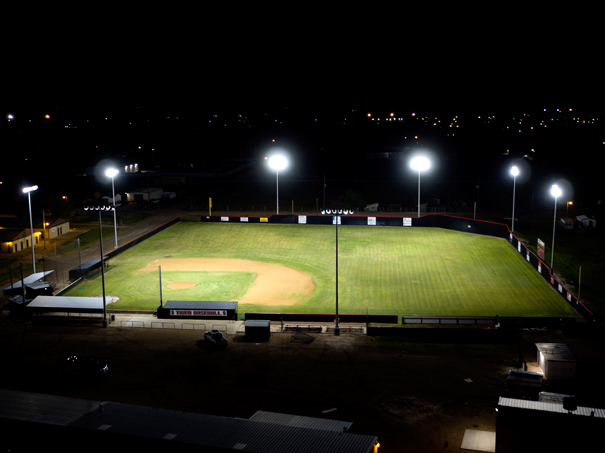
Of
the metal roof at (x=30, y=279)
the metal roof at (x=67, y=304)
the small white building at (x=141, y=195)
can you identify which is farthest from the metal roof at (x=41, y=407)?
the small white building at (x=141, y=195)

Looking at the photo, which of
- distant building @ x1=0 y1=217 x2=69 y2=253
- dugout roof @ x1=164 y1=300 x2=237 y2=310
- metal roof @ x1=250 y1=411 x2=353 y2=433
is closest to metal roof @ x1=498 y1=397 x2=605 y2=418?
metal roof @ x1=250 y1=411 x2=353 y2=433

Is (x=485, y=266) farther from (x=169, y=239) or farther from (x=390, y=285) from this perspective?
(x=169, y=239)

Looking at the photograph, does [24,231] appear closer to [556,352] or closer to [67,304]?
[67,304]

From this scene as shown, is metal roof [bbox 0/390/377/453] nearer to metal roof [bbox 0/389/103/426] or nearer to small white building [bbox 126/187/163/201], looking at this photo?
metal roof [bbox 0/389/103/426]

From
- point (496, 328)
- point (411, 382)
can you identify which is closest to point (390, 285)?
point (496, 328)

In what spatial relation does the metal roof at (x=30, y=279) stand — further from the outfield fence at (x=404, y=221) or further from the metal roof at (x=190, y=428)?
the outfield fence at (x=404, y=221)

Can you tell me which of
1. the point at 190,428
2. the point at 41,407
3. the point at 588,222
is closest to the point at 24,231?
the point at 41,407

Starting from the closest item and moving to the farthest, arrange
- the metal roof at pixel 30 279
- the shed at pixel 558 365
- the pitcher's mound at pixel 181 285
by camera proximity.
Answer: the shed at pixel 558 365, the metal roof at pixel 30 279, the pitcher's mound at pixel 181 285
